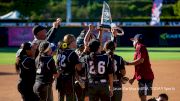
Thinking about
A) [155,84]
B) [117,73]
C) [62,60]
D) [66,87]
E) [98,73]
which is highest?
[62,60]

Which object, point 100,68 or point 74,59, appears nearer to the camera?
A: point 100,68

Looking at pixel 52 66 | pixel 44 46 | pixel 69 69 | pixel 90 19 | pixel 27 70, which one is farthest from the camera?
pixel 90 19

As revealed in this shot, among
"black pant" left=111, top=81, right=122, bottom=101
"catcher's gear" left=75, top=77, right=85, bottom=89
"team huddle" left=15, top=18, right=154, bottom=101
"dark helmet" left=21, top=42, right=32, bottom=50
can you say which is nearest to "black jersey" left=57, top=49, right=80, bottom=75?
"team huddle" left=15, top=18, right=154, bottom=101

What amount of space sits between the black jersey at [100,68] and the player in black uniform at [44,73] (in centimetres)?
93

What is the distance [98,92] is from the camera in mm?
11070

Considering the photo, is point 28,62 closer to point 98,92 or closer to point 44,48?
point 44,48

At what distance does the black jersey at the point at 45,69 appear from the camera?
11.5 meters

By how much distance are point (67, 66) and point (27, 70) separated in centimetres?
95

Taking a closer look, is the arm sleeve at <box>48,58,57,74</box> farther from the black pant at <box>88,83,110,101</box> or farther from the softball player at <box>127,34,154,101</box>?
the softball player at <box>127,34,154,101</box>

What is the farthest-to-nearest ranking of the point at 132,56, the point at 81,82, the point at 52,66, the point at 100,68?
the point at 132,56 → the point at 81,82 → the point at 52,66 → the point at 100,68

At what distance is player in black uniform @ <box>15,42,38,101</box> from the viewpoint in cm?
1159

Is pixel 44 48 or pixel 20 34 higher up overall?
pixel 44 48

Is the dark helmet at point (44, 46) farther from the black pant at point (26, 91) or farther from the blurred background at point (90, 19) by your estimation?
the blurred background at point (90, 19)

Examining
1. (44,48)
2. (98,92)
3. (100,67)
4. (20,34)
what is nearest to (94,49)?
(100,67)
